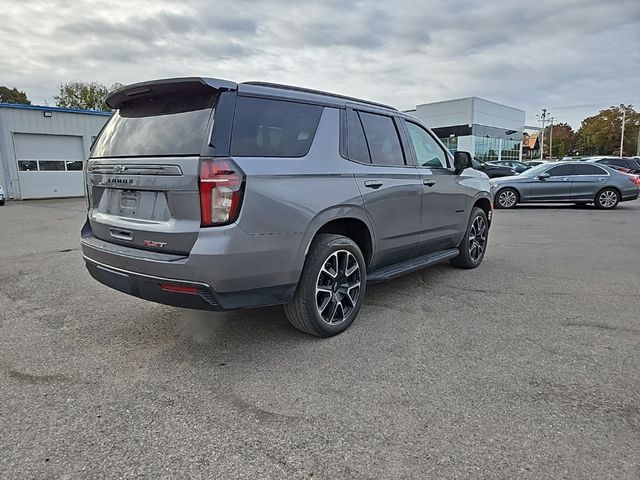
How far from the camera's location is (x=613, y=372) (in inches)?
120

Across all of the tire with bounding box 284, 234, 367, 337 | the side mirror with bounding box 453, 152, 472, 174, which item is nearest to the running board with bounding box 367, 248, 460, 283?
the tire with bounding box 284, 234, 367, 337

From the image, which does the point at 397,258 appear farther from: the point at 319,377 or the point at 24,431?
the point at 24,431

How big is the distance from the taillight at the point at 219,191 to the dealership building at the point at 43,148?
789 inches

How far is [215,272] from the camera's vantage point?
2.82m

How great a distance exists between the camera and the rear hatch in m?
2.89

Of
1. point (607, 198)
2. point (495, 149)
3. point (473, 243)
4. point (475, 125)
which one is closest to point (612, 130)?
point (495, 149)

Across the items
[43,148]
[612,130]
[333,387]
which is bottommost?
[333,387]

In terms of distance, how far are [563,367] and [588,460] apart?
104 cm

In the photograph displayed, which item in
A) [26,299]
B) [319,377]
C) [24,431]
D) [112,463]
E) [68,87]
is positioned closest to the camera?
[112,463]

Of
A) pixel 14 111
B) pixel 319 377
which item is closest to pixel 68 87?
pixel 14 111

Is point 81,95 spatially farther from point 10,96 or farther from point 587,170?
point 587,170

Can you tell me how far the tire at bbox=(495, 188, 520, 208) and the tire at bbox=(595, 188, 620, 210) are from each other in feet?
7.85

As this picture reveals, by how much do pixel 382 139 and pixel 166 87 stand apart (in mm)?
2039

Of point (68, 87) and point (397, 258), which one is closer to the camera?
point (397, 258)
